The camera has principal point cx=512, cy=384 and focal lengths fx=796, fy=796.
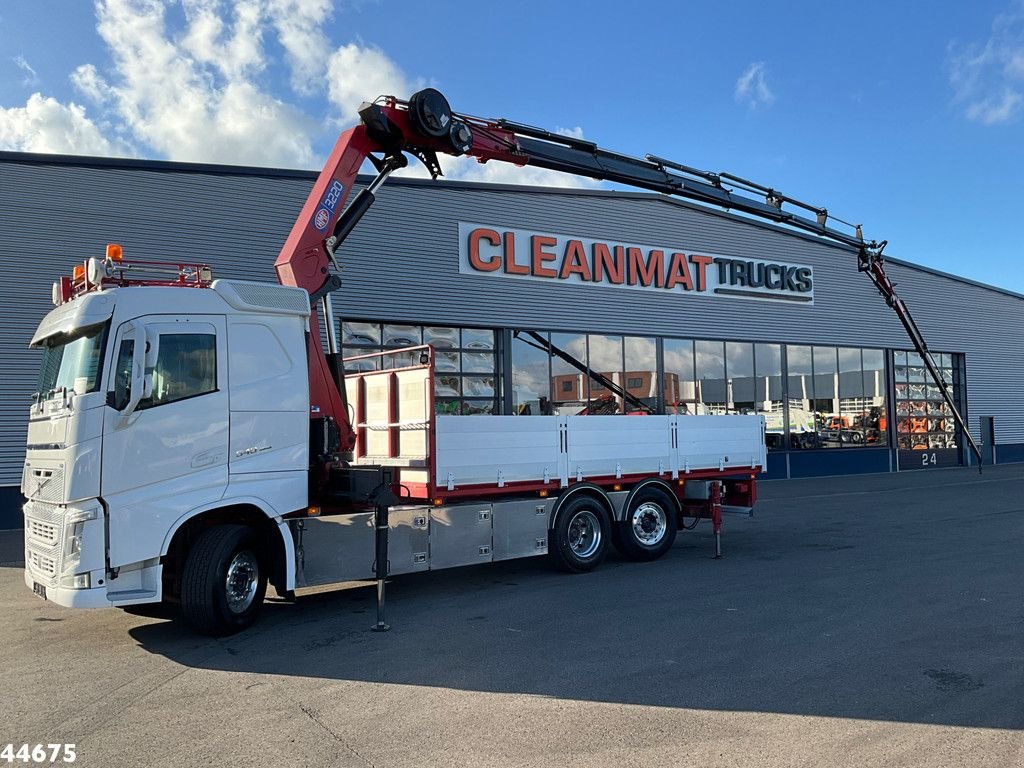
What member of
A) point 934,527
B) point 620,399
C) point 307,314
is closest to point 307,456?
point 307,314

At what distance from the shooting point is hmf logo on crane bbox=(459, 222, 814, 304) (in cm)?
2150

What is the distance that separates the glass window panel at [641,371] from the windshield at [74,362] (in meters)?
17.5

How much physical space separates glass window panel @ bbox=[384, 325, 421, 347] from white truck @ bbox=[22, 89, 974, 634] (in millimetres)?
9396

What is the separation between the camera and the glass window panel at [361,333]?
19516 millimetres

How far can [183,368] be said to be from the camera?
24.3 feet

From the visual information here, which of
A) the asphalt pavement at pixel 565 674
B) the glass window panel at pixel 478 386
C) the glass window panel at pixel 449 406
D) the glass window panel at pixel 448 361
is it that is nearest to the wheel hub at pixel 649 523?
the asphalt pavement at pixel 565 674

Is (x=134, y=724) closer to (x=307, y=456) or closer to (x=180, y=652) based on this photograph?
(x=180, y=652)

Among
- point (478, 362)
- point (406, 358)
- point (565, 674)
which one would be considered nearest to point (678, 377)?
point (478, 362)

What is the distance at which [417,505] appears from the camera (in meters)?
9.30

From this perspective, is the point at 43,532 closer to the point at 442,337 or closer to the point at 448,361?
the point at 448,361

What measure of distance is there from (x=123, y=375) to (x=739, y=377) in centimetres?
2218

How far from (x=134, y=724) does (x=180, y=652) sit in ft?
5.92

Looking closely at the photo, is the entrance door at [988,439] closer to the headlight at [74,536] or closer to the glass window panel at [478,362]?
the glass window panel at [478,362]

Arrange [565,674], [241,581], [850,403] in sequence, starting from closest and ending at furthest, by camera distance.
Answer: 1. [565,674]
2. [241,581]
3. [850,403]
